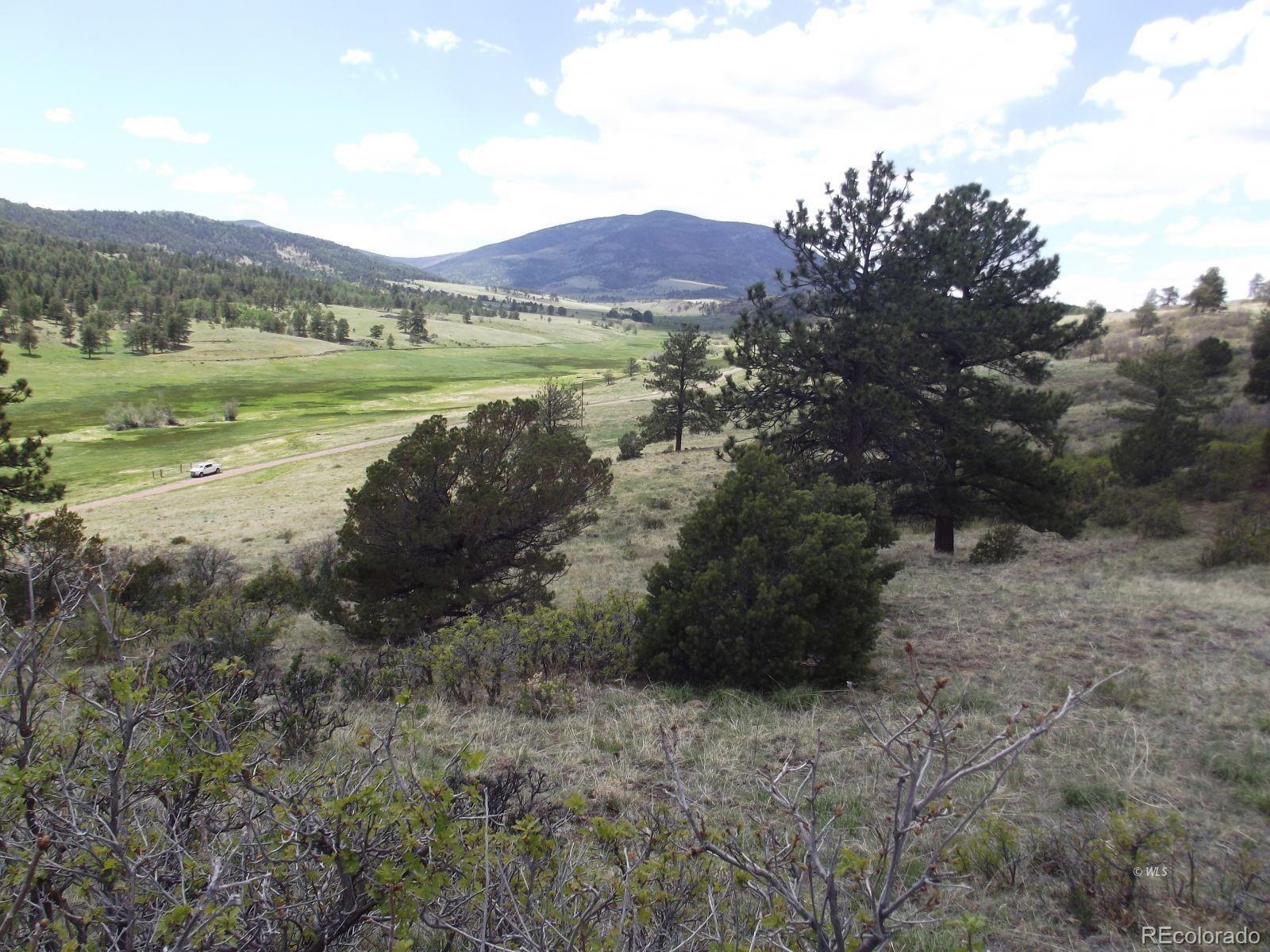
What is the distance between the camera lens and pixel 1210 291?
55.8 m


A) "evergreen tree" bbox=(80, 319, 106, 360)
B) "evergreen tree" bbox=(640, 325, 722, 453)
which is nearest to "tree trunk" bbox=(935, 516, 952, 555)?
"evergreen tree" bbox=(640, 325, 722, 453)

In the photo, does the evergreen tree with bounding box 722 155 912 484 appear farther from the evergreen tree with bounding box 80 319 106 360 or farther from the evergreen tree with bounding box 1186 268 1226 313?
the evergreen tree with bounding box 80 319 106 360

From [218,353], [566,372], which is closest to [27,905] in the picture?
[566,372]

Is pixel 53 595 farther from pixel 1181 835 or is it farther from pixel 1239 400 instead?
pixel 1239 400

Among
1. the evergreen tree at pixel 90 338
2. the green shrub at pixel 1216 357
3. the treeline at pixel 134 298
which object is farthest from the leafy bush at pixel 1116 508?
the treeline at pixel 134 298

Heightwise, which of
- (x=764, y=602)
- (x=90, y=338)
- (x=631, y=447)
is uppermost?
(x=90, y=338)

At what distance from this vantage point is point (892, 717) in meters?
6.59

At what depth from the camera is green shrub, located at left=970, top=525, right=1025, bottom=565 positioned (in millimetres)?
15703

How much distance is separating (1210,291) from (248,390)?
104 meters

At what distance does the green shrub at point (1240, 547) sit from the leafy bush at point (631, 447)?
2743 centimetres

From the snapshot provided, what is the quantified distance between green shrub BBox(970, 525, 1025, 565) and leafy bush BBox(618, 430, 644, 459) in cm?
2420

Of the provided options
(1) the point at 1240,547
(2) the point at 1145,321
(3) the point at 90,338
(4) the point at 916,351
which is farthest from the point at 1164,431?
(3) the point at 90,338

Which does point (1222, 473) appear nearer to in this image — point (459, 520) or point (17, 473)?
point (459, 520)

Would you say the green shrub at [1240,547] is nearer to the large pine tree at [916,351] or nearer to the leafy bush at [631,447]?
the large pine tree at [916,351]
